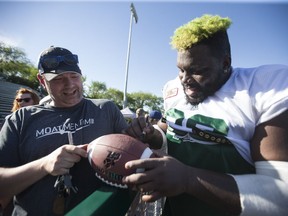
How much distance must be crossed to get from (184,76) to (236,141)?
0.64m

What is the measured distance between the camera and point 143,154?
148cm

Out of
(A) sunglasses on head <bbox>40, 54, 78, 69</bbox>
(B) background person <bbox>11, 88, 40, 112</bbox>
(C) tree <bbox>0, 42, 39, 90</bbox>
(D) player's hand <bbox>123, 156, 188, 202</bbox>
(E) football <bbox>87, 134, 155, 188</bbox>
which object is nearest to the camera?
(D) player's hand <bbox>123, 156, 188, 202</bbox>

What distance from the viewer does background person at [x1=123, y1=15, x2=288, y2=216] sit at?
1219mm

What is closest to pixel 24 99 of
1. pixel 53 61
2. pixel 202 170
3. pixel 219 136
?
pixel 53 61

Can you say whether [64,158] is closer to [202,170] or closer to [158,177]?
[158,177]

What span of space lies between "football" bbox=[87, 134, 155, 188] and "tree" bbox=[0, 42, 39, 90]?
40796 mm

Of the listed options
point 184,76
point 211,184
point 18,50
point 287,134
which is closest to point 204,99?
point 184,76

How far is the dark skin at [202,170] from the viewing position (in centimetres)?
112

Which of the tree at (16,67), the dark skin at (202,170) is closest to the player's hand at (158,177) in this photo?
the dark skin at (202,170)

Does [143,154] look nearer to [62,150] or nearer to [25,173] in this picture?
[62,150]

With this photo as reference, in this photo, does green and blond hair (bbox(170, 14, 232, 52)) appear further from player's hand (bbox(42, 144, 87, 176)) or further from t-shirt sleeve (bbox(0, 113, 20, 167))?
t-shirt sleeve (bbox(0, 113, 20, 167))

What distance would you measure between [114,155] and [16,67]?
154ft

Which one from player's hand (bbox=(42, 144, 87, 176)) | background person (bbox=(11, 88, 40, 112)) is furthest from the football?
background person (bbox=(11, 88, 40, 112))

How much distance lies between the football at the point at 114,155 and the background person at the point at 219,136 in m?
0.26
